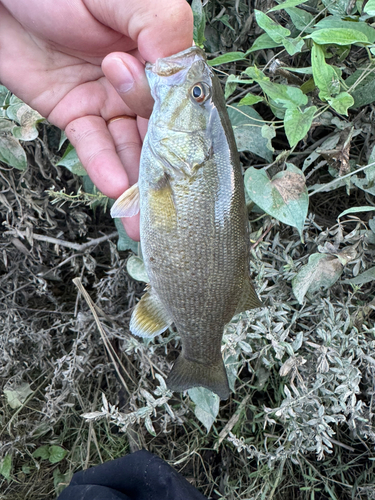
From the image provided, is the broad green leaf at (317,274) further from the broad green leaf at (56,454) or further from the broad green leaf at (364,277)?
the broad green leaf at (56,454)

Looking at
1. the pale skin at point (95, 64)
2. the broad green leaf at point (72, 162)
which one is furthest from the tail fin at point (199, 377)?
the broad green leaf at point (72, 162)

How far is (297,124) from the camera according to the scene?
1342 millimetres

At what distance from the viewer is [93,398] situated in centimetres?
228

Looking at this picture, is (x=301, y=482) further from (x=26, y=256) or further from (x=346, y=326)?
(x=26, y=256)

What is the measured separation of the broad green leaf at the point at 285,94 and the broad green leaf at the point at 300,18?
1.05ft

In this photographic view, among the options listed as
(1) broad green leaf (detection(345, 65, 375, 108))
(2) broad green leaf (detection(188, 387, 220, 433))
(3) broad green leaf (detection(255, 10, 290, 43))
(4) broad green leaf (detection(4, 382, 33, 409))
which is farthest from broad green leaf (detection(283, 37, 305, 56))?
(4) broad green leaf (detection(4, 382, 33, 409))

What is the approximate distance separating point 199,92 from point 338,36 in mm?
490

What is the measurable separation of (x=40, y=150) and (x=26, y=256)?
0.52 m

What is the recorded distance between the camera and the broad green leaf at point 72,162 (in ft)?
5.69

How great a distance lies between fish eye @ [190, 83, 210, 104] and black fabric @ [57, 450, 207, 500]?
4.56ft

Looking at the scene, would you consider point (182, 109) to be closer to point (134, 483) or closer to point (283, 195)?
point (283, 195)

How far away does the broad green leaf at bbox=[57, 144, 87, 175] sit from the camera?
173 cm

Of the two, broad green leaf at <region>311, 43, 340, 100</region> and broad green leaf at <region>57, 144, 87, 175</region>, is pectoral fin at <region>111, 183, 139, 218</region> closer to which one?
broad green leaf at <region>57, 144, 87, 175</region>

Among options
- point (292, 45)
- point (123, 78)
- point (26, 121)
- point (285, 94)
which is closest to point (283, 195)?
point (285, 94)
